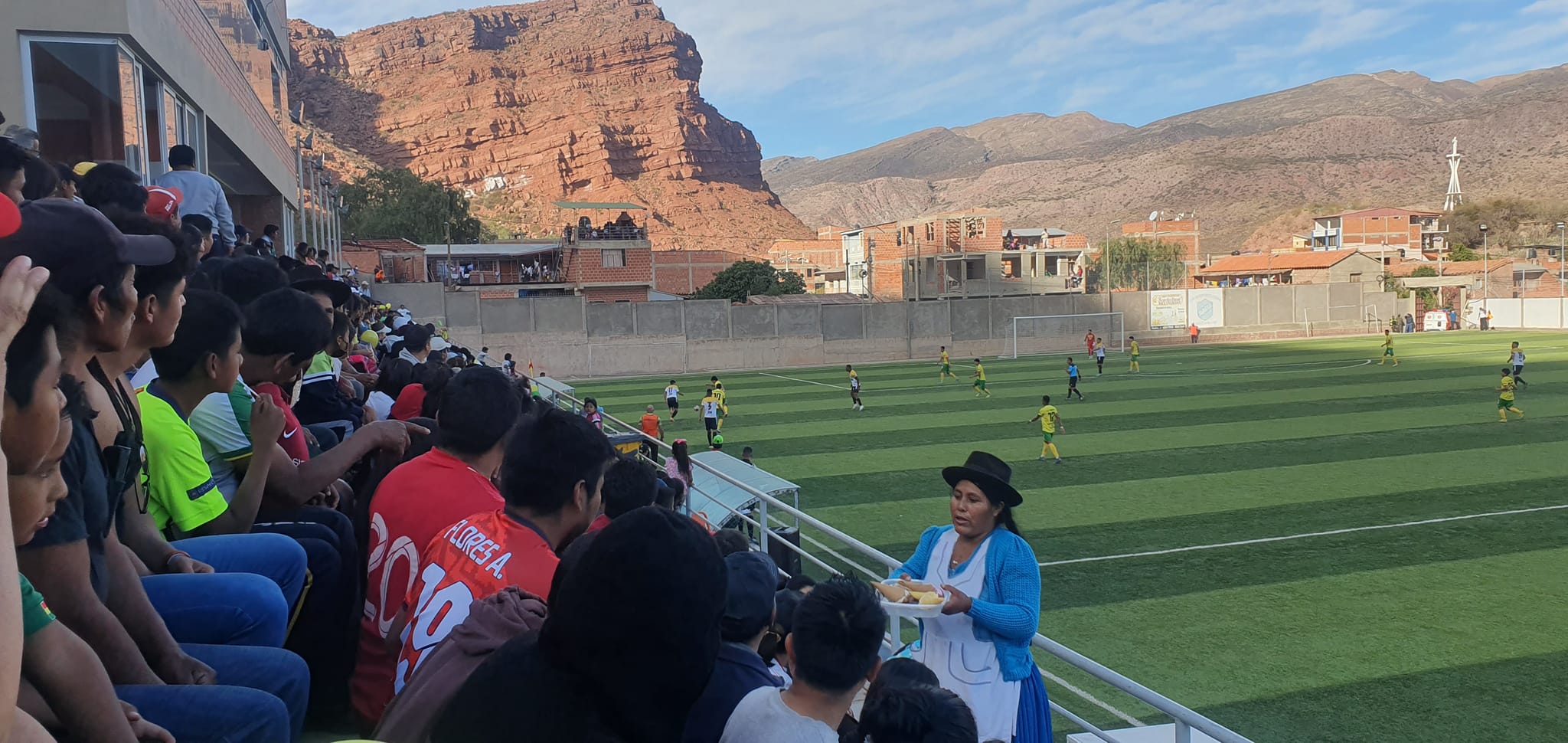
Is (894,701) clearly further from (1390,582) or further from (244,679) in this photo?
(1390,582)

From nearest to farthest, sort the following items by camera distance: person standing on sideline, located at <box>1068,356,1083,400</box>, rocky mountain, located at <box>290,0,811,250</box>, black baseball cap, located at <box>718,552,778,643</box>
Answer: black baseball cap, located at <box>718,552,778,643</box> → person standing on sideline, located at <box>1068,356,1083,400</box> → rocky mountain, located at <box>290,0,811,250</box>

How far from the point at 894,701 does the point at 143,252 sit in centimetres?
187

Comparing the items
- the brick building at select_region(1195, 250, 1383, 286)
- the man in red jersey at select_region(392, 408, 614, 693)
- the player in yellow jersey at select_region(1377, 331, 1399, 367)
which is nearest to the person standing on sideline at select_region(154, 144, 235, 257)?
the man in red jersey at select_region(392, 408, 614, 693)

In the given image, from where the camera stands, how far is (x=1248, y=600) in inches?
331

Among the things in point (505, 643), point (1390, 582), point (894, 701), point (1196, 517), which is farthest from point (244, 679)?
point (1196, 517)

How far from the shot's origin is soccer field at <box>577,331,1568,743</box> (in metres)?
6.61

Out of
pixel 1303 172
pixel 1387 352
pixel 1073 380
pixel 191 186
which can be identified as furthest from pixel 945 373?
pixel 1303 172

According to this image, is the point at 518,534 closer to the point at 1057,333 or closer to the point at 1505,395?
the point at 1505,395

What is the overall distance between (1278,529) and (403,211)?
71.4 m

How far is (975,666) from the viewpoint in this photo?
3.88 meters

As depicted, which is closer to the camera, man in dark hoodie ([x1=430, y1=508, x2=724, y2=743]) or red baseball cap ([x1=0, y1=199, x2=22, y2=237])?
red baseball cap ([x1=0, y1=199, x2=22, y2=237])

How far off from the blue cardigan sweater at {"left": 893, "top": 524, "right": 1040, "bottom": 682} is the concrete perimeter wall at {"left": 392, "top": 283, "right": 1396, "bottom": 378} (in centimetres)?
3725

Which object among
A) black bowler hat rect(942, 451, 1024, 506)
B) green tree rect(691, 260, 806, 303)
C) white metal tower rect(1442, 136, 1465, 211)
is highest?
white metal tower rect(1442, 136, 1465, 211)

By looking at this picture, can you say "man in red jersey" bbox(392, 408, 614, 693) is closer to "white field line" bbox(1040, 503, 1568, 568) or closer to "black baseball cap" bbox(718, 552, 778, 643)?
"black baseball cap" bbox(718, 552, 778, 643)
